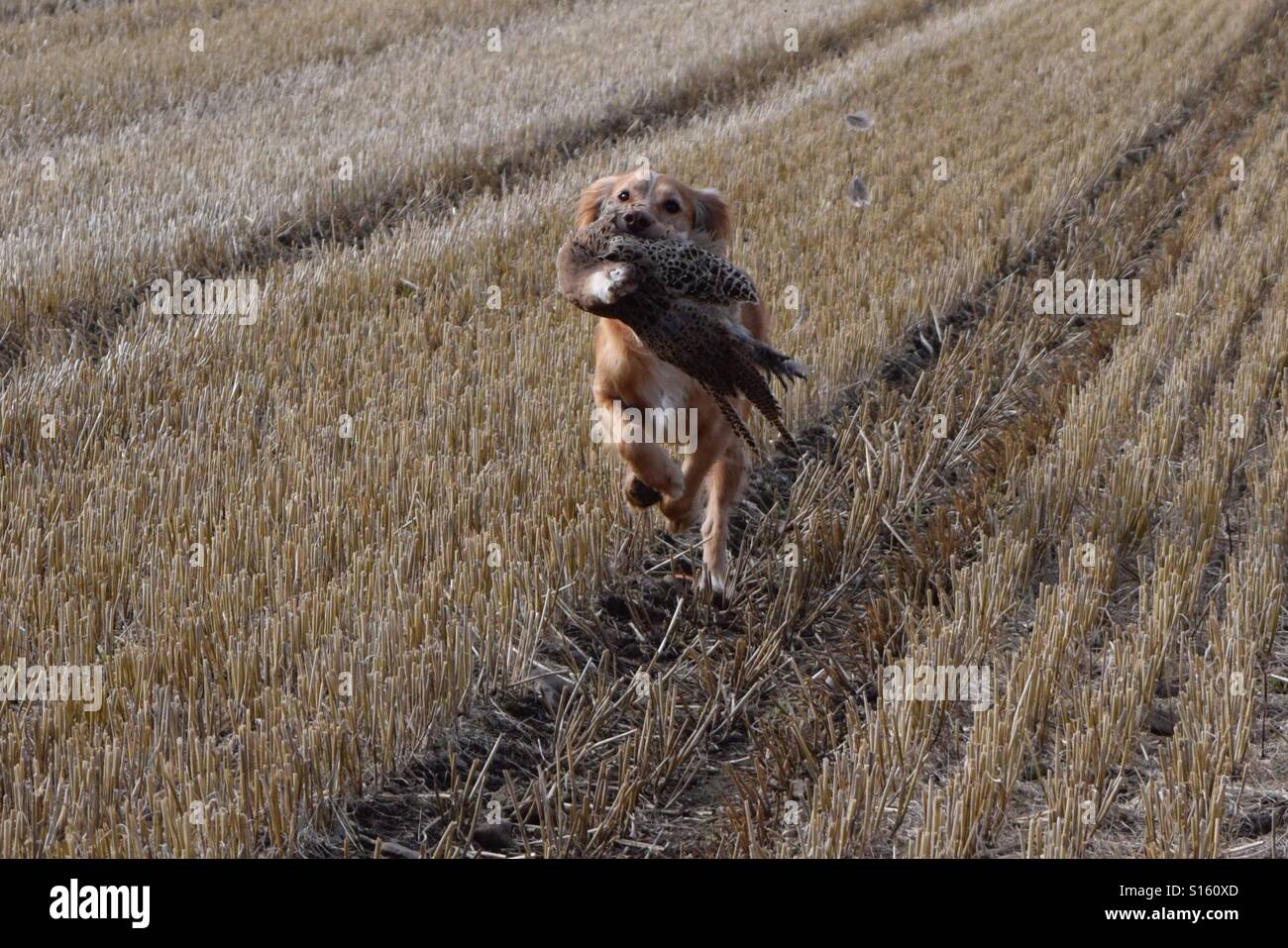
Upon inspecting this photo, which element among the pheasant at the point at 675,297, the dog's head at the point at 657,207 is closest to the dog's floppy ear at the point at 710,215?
the dog's head at the point at 657,207

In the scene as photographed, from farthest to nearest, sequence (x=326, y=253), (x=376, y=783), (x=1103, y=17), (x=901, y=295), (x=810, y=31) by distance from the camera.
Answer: (x=1103, y=17) → (x=810, y=31) → (x=326, y=253) → (x=901, y=295) → (x=376, y=783)

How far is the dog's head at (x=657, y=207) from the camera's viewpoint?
3.80 meters

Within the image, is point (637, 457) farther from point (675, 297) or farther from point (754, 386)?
point (675, 297)

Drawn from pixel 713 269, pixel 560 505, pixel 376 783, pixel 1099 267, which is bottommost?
pixel 376 783

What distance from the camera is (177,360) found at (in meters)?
6.08

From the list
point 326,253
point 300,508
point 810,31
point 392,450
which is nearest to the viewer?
point 300,508

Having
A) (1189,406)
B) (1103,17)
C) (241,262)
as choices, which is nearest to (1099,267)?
(1189,406)

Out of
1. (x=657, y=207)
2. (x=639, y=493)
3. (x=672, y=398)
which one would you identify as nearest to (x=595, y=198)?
(x=657, y=207)

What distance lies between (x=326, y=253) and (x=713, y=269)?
4.88 metres

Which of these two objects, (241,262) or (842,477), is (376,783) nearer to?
(842,477)

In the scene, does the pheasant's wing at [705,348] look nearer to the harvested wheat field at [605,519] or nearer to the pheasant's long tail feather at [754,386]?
the pheasant's long tail feather at [754,386]

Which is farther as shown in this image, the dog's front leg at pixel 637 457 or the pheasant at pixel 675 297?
the dog's front leg at pixel 637 457

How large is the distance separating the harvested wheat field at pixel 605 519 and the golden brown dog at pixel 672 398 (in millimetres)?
253

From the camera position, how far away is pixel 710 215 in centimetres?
427
